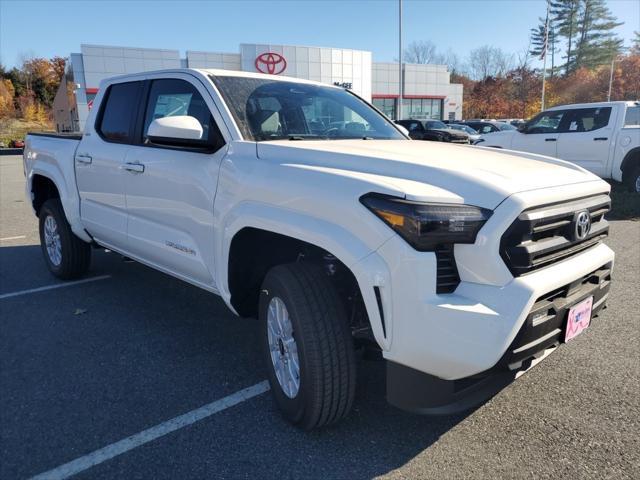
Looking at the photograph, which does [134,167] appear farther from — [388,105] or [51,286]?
[388,105]

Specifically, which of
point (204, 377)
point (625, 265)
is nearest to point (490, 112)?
point (625, 265)

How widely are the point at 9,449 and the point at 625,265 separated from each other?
5.89 metres

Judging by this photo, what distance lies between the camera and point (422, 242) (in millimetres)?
2066

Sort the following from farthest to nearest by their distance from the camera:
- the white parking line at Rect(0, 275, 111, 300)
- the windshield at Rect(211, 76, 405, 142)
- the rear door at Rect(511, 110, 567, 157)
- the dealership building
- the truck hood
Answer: the dealership building < the rear door at Rect(511, 110, 567, 157) < the white parking line at Rect(0, 275, 111, 300) < the windshield at Rect(211, 76, 405, 142) < the truck hood

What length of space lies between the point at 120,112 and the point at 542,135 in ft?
30.7

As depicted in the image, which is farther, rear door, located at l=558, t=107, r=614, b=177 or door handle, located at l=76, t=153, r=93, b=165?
rear door, located at l=558, t=107, r=614, b=177

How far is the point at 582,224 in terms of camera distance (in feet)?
8.25

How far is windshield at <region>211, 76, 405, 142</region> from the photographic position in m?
3.25

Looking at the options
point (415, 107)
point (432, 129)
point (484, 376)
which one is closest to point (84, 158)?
point (484, 376)

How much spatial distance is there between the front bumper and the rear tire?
4018 mm

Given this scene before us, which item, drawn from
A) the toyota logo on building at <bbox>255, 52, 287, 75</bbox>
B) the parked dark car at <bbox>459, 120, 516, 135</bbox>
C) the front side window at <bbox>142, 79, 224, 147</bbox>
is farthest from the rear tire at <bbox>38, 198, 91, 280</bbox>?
the toyota logo on building at <bbox>255, 52, 287, 75</bbox>

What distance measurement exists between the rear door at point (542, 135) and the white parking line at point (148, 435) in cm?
956

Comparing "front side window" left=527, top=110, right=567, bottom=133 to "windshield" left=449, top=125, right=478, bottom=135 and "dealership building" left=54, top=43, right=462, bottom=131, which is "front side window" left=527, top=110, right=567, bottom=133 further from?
"dealership building" left=54, top=43, right=462, bottom=131

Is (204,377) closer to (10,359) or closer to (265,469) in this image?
(265,469)
